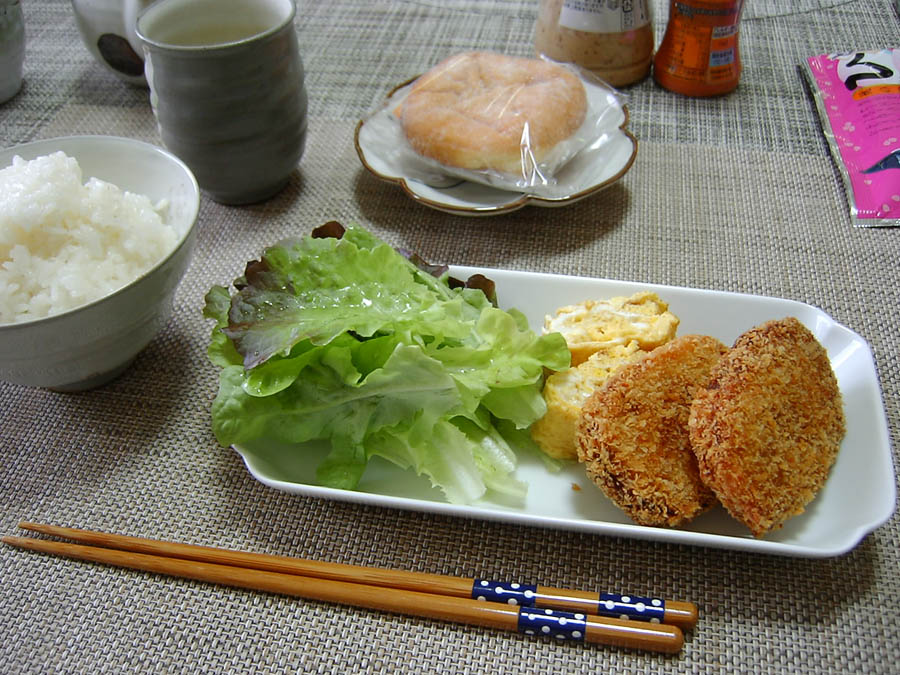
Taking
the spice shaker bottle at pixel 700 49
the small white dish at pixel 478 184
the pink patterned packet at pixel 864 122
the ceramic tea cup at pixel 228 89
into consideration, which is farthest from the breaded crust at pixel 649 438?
the spice shaker bottle at pixel 700 49

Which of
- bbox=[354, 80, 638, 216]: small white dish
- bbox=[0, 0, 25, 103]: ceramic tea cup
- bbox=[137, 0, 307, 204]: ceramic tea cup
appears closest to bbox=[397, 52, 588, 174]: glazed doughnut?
bbox=[354, 80, 638, 216]: small white dish

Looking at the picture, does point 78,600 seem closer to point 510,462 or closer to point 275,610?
point 275,610

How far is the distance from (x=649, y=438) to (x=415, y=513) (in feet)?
1.37

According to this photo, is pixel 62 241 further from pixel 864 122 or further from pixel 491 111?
pixel 864 122

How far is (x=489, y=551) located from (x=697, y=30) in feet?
5.66

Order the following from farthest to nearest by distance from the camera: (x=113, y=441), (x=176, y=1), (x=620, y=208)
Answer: (x=620, y=208) → (x=176, y=1) → (x=113, y=441)

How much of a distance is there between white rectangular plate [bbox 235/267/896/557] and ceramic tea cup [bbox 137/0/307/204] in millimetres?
867

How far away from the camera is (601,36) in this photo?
7.33ft

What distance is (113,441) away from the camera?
1424 mm

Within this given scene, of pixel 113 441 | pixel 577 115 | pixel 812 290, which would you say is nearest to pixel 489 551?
pixel 113 441

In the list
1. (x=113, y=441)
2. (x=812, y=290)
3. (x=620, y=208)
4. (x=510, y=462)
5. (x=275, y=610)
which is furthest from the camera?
(x=620, y=208)

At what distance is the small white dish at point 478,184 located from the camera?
1788 mm

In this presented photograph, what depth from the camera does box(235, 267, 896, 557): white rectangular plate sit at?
109 centimetres

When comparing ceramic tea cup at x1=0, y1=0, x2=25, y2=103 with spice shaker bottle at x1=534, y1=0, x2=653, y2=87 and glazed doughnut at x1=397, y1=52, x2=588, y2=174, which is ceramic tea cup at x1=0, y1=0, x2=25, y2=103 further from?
spice shaker bottle at x1=534, y1=0, x2=653, y2=87
